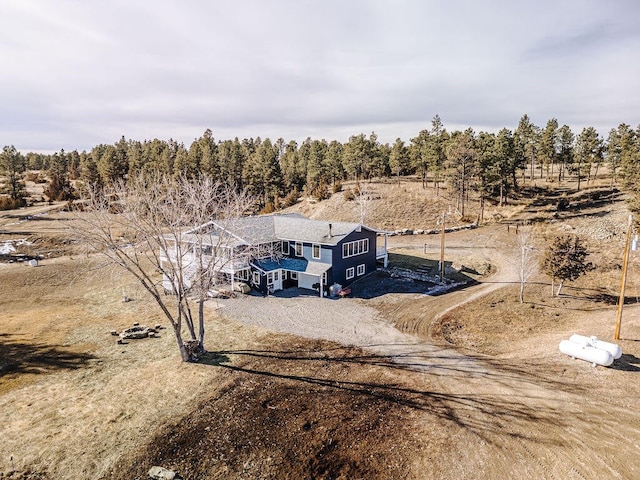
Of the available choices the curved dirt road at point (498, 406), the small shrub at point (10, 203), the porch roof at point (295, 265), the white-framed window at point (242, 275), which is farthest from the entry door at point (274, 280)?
the small shrub at point (10, 203)

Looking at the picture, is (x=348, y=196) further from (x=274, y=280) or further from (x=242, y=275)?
(x=242, y=275)

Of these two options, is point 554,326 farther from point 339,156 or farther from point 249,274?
point 339,156

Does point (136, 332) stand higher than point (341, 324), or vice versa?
point (136, 332)

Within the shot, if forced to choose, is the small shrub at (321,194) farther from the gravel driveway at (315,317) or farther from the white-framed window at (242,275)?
the gravel driveway at (315,317)

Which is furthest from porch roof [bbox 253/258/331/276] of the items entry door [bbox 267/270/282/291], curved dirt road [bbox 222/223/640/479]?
curved dirt road [bbox 222/223/640/479]

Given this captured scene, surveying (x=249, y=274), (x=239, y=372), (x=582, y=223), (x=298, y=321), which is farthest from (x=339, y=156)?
(x=239, y=372)

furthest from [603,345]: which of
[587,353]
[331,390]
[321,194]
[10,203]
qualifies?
[10,203]

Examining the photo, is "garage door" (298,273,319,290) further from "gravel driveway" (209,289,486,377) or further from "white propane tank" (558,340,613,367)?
"white propane tank" (558,340,613,367)
